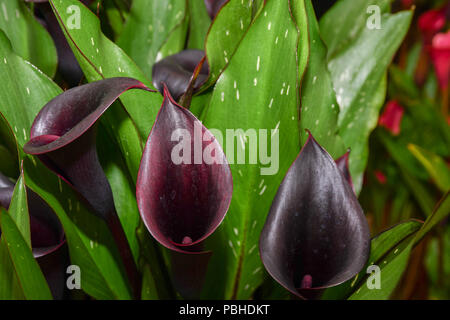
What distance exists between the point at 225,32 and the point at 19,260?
205mm

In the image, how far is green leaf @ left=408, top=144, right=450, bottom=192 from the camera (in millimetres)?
707

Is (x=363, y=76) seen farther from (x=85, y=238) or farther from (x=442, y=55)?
(x=442, y=55)

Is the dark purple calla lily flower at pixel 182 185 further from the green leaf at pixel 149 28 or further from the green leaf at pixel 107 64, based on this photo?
the green leaf at pixel 149 28

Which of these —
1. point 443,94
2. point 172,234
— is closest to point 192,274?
point 172,234

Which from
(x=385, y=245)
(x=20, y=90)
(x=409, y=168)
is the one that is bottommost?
(x=409, y=168)

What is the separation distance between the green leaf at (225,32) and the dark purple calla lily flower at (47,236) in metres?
0.15

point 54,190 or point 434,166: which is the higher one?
point 54,190

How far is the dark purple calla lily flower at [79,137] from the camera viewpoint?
0.79 feet

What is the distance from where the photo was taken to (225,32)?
33cm

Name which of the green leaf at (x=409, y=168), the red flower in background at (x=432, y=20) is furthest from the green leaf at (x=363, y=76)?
the red flower in background at (x=432, y=20)

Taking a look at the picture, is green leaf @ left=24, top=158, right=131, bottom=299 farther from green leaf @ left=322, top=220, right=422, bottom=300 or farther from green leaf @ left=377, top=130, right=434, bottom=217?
A: green leaf @ left=377, top=130, right=434, bottom=217

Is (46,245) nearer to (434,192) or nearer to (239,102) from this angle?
(239,102)

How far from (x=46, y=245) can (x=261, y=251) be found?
17 cm

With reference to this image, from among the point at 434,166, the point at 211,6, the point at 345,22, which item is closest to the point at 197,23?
the point at 211,6
